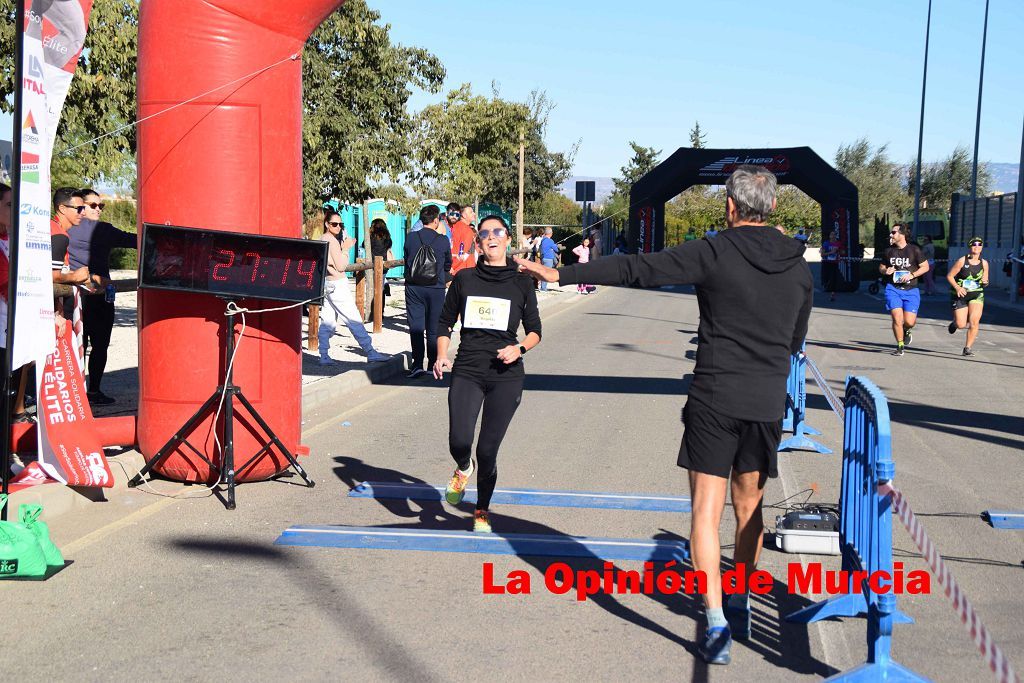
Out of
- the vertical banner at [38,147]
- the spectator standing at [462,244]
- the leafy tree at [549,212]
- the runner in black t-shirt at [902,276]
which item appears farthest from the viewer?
the leafy tree at [549,212]

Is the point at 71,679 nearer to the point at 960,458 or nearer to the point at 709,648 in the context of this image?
the point at 709,648

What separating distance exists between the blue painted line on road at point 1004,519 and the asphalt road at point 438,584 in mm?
114

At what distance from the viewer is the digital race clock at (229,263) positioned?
Result: 743cm

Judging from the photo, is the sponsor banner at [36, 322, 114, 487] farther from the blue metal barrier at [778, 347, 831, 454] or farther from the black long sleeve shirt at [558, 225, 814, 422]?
the blue metal barrier at [778, 347, 831, 454]

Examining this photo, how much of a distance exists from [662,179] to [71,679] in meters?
37.9

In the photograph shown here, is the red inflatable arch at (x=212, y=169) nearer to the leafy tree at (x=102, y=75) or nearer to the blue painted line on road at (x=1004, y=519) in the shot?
the blue painted line on road at (x=1004, y=519)

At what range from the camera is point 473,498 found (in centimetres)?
761

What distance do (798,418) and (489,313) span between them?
4295 millimetres

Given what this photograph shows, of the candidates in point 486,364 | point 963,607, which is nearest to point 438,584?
point 486,364

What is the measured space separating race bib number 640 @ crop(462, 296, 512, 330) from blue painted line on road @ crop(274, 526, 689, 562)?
3.95ft

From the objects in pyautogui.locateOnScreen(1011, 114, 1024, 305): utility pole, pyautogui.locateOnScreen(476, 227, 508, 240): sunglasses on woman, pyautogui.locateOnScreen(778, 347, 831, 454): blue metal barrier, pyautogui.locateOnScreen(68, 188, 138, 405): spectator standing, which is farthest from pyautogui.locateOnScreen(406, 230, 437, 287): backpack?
pyautogui.locateOnScreen(1011, 114, 1024, 305): utility pole

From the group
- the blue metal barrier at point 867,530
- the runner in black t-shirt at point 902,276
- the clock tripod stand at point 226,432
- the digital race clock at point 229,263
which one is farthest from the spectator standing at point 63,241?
the runner in black t-shirt at point 902,276

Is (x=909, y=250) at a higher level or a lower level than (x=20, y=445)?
higher

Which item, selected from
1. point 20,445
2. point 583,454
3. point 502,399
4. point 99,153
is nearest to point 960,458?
point 583,454
